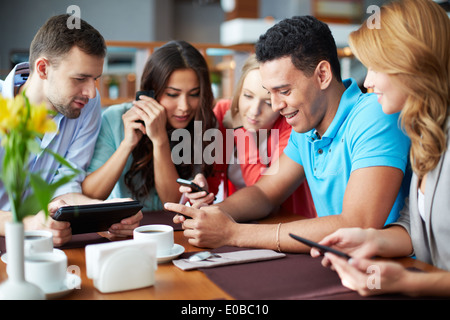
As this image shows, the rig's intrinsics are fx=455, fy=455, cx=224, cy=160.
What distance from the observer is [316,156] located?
1.62 metres

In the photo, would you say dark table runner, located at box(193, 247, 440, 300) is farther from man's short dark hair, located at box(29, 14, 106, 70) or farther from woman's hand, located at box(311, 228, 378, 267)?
man's short dark hair, located at box(29, 14, 106, 70)

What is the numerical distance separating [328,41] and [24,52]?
24.2 feet

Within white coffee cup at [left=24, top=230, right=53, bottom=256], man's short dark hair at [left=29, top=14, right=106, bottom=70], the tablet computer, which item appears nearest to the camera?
white coffee cup at [left=24, top=230, right=53, bottom=256]

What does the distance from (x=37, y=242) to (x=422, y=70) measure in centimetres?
100

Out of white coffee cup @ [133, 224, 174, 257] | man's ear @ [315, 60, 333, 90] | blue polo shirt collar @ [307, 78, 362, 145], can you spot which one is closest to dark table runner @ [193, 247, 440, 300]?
white coffee cup @ [133, 224, 174, 257]

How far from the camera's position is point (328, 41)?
5.14 feet

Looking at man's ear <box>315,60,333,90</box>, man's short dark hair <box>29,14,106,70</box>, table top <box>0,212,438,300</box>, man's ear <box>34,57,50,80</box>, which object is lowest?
table top <box>0,212,438,300</box>

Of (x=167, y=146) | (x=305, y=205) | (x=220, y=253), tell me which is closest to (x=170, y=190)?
(x=167, y=146)

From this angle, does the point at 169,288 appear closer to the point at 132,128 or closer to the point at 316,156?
the point at 316,156

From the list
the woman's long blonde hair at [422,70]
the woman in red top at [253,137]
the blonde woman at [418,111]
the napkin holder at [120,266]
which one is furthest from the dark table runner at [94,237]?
the woman's long blonde hair at [422,70]

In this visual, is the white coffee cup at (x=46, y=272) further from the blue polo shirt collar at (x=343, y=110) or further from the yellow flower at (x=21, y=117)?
the blue polo shirt collar at (x=343, y=110)

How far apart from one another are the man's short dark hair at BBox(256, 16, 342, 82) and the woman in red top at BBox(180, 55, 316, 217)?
405 millimetres

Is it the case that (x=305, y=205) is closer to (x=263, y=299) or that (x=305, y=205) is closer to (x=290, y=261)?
(x=290, y=261)

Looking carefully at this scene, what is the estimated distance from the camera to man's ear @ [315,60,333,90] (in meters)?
1.53
